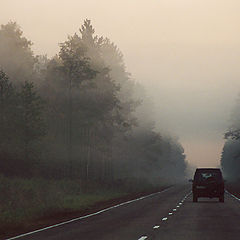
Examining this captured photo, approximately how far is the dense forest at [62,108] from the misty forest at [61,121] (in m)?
0.08

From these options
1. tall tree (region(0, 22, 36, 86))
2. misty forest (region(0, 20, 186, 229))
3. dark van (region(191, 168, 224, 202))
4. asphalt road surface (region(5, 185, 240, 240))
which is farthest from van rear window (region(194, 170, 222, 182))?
tall tree (region(0, 22, 36, 86))

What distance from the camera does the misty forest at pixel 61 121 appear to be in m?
50.6

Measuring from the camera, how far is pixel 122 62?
86.9m

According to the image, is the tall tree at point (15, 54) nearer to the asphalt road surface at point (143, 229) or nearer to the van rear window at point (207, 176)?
the van rear window at point (207, 176)

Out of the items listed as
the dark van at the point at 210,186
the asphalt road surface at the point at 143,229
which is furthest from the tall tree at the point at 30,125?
the asphalt road surface at the point at 143,229

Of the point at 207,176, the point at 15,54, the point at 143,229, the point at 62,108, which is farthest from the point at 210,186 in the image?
the point at 15,54

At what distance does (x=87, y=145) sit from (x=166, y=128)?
9424 centimetres

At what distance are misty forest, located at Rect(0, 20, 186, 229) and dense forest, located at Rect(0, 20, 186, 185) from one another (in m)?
0.08

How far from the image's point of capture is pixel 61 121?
224 ft

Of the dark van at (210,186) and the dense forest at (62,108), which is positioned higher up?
the dense forest at (62,108)

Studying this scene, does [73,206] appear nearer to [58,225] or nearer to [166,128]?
[58,225]

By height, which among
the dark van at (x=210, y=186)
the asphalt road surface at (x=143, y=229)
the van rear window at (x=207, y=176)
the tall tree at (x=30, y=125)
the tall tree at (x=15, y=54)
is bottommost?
the asphalt road surface at (x=143, y=229)

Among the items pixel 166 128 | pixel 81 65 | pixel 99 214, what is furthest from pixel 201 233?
pixel 166 128

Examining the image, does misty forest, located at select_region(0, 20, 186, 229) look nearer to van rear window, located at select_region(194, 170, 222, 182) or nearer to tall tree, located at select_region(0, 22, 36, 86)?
tall tree, located at select_region(0, 22, 36, 86)
